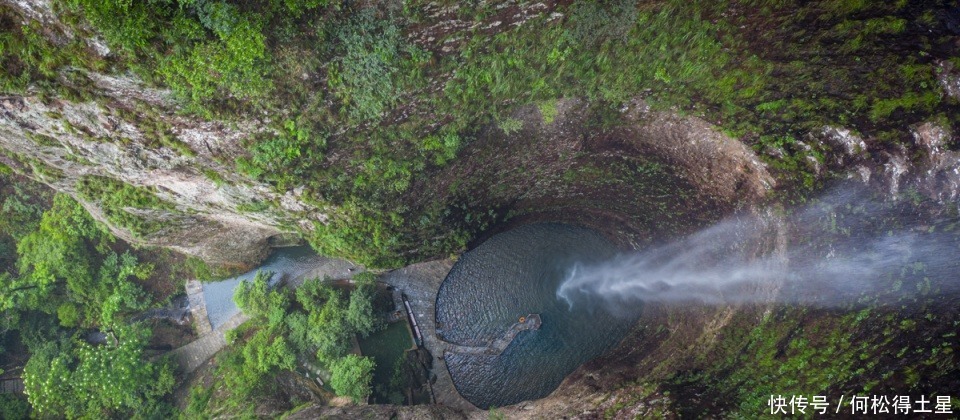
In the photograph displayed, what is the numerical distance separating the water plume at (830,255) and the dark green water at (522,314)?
15.2ft

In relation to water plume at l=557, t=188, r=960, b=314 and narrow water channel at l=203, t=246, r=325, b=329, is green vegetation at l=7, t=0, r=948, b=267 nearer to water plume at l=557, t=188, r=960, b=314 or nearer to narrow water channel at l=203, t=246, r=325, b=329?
water plume at l=557, t=188, r=960, b=314

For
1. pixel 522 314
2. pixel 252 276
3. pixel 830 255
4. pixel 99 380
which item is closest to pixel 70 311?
pixel 99 380

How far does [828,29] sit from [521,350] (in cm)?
1323

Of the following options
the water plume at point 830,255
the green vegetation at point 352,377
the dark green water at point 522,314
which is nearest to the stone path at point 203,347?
the green vegetation at point 352,377

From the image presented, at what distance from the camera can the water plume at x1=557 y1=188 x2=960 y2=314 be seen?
9352 mm

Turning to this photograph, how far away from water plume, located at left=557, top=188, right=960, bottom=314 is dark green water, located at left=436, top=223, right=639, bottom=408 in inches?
182

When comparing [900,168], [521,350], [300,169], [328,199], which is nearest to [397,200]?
[328,199]

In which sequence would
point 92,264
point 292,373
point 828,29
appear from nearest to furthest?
point 828,29 < point 292,373 < point 92,264

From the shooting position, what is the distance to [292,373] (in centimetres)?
1650

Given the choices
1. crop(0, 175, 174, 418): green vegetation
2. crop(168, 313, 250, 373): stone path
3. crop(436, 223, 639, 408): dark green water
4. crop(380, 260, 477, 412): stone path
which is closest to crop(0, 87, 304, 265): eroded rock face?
crop(0, 175, 174, 418): green vegetation

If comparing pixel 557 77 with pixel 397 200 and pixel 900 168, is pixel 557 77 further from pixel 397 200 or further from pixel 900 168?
pixel 900 168

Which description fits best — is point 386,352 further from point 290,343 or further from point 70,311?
point 70,311

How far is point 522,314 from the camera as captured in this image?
698 inches

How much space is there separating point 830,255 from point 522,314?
1005 cm
